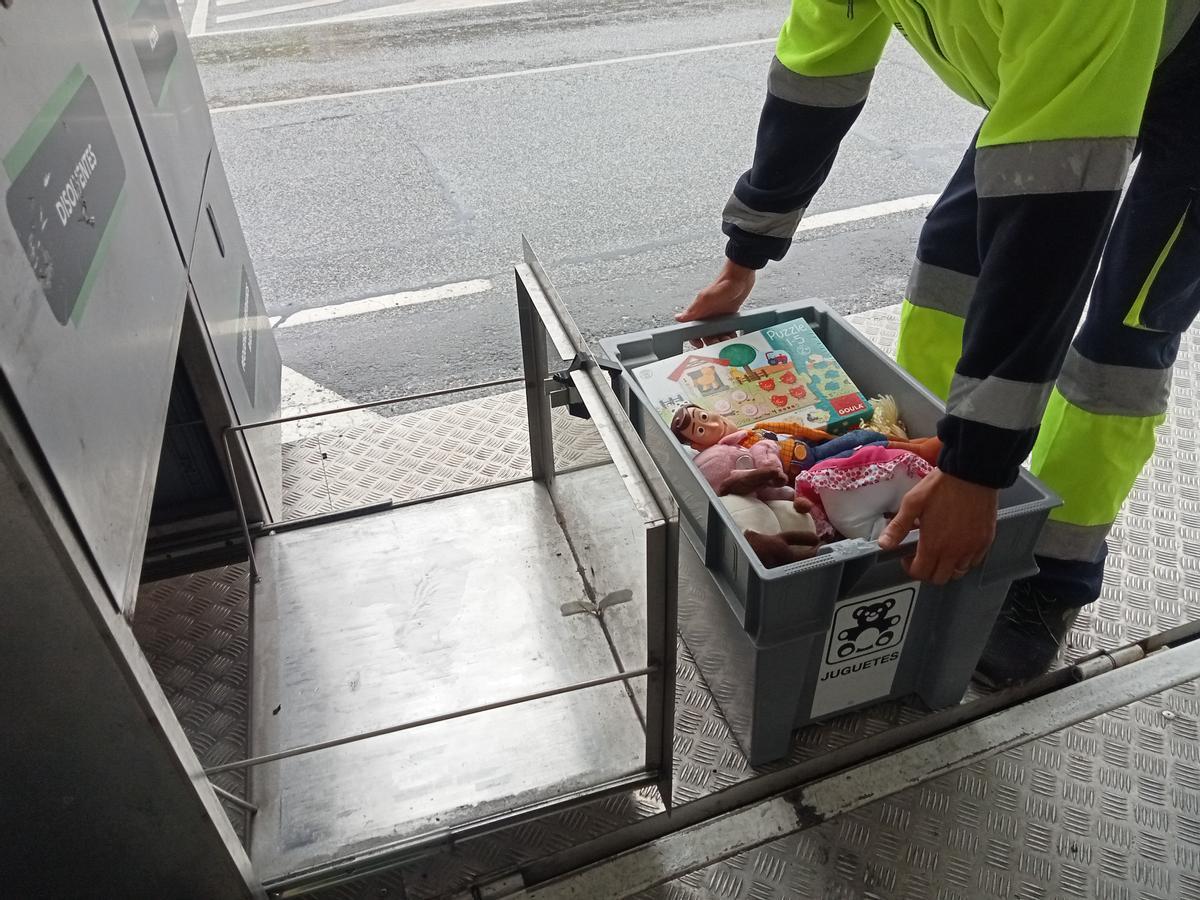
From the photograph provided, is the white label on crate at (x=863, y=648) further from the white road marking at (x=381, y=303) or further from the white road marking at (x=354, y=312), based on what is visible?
the white road marking at (x=381, y=303)

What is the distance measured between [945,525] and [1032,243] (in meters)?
0.39

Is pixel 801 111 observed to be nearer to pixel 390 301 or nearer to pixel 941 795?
pixel 941 795

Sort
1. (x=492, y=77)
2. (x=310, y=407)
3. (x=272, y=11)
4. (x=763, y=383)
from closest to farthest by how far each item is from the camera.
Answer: (x=763, y=383)
(x=310, y=407)
(x=492, y=77)
(x=272, y=11)

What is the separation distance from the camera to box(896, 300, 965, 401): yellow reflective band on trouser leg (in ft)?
5.70

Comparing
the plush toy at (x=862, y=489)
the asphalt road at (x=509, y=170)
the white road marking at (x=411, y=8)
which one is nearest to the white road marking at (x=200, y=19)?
the asphalt road at (x=509, y=170)

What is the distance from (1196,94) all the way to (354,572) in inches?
63.5

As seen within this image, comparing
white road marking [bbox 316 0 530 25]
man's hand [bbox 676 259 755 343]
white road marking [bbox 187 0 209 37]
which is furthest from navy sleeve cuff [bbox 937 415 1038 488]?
white road marking [bbox 187 0 209 37]

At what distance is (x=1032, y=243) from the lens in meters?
1.04

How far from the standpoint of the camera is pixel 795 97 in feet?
5.05

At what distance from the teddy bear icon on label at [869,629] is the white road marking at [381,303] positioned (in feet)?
6.78

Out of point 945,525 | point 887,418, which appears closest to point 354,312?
point 887,418

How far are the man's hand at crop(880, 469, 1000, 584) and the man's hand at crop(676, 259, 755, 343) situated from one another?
73 centimetres

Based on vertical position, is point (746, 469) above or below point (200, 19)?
above

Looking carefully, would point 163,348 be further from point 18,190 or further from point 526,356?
point 526,356
